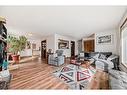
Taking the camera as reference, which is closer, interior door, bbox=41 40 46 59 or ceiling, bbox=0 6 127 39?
ceiling, bbox=0 6 127 39

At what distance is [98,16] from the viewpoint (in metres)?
1.69

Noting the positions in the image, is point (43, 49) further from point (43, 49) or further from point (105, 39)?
point (105, 39)

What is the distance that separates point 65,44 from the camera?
197 centimetres

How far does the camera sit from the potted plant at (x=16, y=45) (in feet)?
5.39

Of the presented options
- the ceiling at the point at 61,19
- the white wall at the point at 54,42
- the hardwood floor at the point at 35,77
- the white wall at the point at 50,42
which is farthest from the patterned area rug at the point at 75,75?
the ceiling at the point at 61,19

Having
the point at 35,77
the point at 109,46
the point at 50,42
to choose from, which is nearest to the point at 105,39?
the point at 109,46

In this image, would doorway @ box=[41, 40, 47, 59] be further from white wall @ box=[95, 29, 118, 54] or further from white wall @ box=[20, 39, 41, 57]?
white wall @ box=[95, 29, 118, 54]

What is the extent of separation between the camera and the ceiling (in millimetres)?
1607

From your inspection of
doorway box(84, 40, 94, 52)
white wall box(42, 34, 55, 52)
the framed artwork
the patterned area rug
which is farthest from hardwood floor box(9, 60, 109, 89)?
Answer: the framed artwork

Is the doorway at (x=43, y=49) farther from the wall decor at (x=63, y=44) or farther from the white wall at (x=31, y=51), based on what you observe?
the wall decor at (x=63, y=44)

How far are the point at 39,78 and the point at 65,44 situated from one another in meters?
0.83

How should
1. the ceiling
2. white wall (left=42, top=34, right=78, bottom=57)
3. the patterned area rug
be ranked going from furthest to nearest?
the patterned area rug → white wall (left=42, top=34, right=78, bottom=57) → the ceiling

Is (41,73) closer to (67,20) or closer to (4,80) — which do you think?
(4,80)

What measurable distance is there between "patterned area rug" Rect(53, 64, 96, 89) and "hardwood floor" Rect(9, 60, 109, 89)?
10cm
